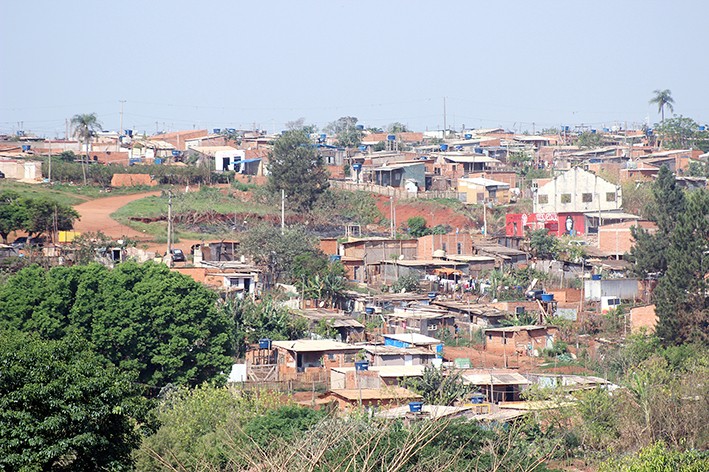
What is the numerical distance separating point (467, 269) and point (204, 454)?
21876 millimetres

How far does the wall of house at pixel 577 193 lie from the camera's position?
47219 mm

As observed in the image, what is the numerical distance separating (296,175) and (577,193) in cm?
1125

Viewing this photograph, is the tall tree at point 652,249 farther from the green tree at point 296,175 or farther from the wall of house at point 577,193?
the green tree at point 296,175

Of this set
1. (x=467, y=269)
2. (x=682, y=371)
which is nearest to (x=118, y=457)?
(x=682, y=371)

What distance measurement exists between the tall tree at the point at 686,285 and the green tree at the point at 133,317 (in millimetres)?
11450

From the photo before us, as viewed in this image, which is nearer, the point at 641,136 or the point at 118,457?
the point at 118,457

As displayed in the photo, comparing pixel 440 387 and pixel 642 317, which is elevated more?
pixel 642 317

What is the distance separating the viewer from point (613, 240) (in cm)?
4119

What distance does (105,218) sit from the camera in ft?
146

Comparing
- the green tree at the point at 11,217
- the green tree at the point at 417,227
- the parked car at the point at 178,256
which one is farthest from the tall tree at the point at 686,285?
the green tree at the point at 11,217

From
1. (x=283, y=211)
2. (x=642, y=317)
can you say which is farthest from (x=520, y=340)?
(x=283, y=211)

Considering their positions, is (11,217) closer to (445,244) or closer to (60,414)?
(445,244)

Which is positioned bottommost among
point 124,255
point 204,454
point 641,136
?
point 204,454

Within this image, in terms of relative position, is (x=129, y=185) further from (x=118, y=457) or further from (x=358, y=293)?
(x=118, y=457)
